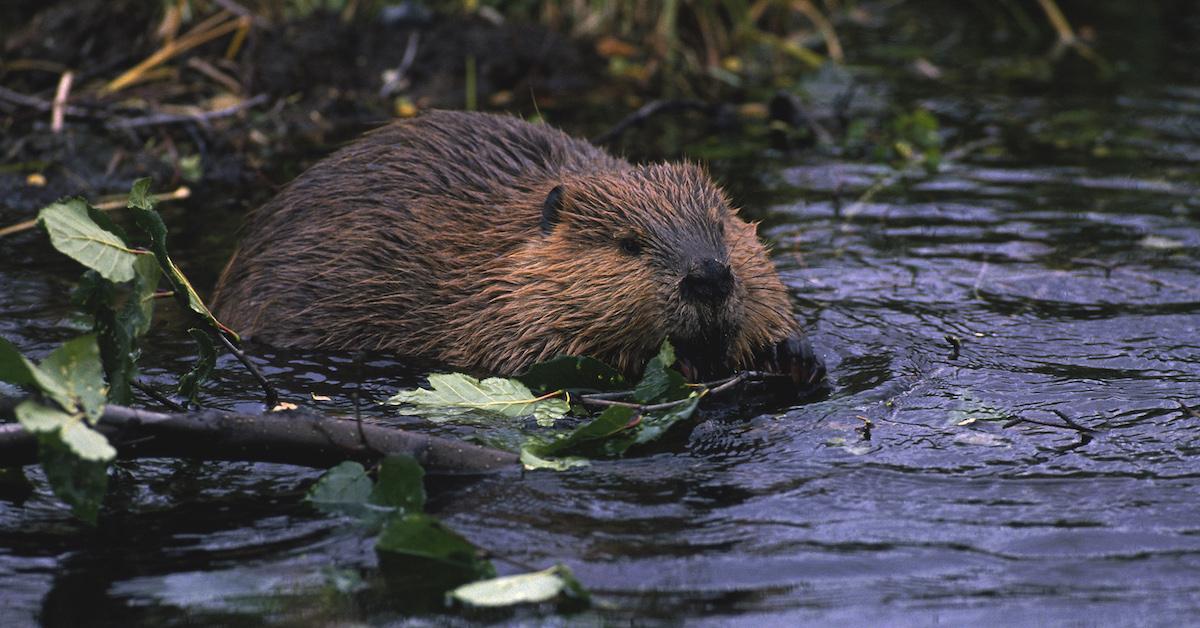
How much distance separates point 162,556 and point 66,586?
0.66ft

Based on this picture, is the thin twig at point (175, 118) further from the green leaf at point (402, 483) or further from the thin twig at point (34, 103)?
the green leaf at point (402, 483)

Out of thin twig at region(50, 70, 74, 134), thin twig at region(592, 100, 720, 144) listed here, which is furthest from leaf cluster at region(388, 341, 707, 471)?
thin twig at region(50, 70, 74, 134)

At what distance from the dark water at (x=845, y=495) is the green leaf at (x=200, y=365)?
21cm

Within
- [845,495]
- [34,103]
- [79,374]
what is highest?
[34,103]

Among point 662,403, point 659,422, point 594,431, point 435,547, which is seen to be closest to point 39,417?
point 435,547

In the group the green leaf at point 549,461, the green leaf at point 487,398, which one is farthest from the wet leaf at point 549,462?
the green leaf at point 487,398

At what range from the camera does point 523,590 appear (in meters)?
2.76

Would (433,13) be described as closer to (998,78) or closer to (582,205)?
(998,78)

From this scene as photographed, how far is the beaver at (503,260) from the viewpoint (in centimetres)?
414

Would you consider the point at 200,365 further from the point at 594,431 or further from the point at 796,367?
the point at 796,367

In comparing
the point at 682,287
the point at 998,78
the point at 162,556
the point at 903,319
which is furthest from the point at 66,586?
the point at 998,78

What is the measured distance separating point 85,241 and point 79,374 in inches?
18.0

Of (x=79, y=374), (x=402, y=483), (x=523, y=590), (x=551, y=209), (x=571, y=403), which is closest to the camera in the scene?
(x=523, y=590)

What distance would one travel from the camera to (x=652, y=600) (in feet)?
9.26
